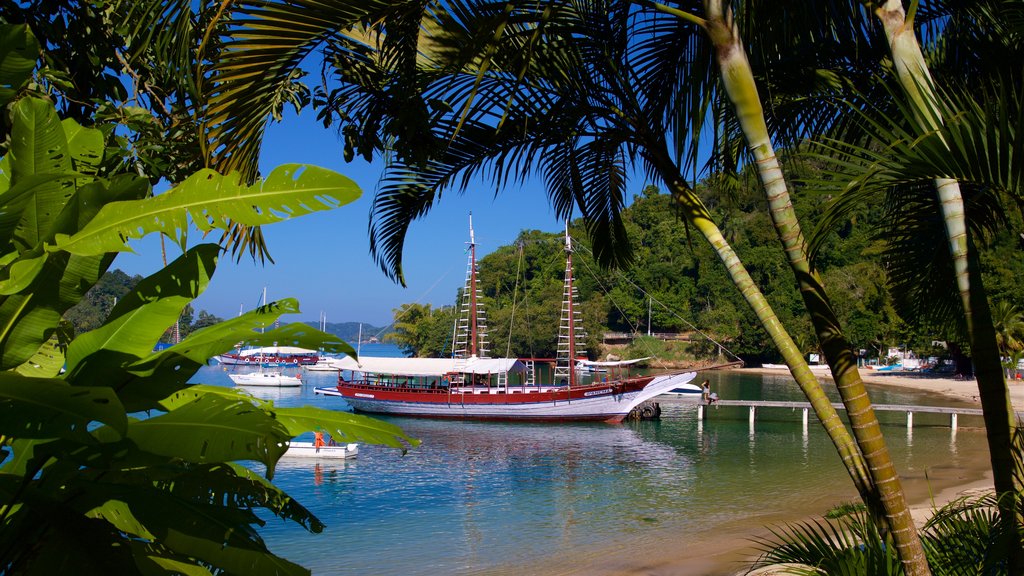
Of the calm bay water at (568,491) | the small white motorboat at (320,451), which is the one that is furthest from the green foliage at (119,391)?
the small white motorboat at (320,451)

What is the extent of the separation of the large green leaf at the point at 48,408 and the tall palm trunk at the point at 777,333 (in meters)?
2.68

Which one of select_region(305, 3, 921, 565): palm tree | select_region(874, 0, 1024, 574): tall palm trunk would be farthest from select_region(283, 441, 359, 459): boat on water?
select_region(874, 0, 1024, 574): tall palm trunk

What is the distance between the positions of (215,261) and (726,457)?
22.3 meters

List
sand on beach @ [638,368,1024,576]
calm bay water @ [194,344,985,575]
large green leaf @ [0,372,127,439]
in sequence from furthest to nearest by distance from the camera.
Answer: calm bay water @ [194,344,985,575] → sand on beach @ [638,368,1024,576] → large green leaf @ [0,372,127,439]

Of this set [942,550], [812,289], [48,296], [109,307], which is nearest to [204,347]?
[48,296]

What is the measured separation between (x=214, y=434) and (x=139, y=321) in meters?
0.29

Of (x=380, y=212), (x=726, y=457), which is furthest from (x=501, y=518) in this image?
(x=380, y=212)

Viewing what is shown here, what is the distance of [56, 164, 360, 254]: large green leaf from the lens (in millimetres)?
1424

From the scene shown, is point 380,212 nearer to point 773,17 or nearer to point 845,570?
point 773,17

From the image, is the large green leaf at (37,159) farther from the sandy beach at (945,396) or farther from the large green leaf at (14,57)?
the sandy beach at (945,396)

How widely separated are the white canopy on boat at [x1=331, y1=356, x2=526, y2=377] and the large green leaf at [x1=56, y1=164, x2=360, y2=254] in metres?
31.6

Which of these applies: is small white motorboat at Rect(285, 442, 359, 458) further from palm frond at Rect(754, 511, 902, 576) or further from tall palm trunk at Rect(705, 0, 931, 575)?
tall palm trunk at Rect(705, 0, 931, 575)

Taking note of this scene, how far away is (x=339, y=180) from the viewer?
1.56 meters

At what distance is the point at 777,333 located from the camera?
345cm
